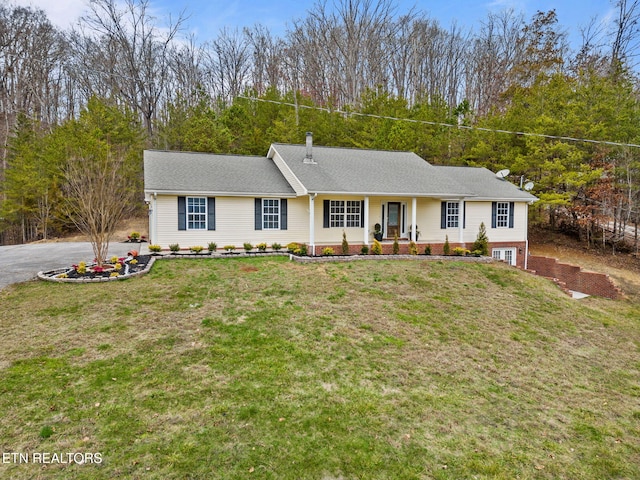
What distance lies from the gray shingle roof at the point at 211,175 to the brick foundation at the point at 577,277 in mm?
A: 12232

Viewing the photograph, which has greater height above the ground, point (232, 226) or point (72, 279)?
point (232, 226)

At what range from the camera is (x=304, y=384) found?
16.9 ft

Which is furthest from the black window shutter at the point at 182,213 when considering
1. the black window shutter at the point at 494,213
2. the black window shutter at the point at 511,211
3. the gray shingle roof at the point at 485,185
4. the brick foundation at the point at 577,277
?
the black window shutter at the point at 511,211

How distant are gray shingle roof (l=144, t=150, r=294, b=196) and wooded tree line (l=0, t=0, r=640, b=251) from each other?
2.40m

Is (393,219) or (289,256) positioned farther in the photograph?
(393,219)

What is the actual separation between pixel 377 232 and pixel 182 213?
A: 808cm

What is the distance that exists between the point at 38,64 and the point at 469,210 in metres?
33.7

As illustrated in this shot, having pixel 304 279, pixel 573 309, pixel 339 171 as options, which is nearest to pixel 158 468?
pixel 304 279

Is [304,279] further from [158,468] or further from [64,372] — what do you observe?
[158,468]

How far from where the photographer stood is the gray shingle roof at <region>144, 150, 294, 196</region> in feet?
44.5

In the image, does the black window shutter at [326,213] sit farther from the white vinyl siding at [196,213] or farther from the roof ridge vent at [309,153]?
the white vinyl siding at [196,213]

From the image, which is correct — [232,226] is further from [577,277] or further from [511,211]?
[577,277]

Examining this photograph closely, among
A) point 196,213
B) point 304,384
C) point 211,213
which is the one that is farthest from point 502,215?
point 304,384

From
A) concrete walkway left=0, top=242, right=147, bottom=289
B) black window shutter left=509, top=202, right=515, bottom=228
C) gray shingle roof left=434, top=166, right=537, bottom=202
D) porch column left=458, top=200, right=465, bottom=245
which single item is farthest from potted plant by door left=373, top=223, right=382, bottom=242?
concrete walkway left=0, top=242, right=147, bottom=289
